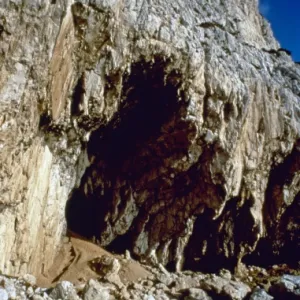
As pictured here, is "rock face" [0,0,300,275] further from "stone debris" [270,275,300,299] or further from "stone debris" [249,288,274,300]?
"stone debris" [249,288,274,300]

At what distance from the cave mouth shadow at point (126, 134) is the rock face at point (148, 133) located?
5cm

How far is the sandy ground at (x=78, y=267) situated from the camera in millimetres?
11852

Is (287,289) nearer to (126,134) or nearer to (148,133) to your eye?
(148,133)

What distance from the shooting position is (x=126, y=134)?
49.8 feet

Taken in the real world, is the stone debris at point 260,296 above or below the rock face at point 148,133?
below

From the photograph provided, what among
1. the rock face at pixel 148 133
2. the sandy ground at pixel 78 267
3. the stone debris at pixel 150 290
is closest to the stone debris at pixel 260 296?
the stone debris at pixel 150 290

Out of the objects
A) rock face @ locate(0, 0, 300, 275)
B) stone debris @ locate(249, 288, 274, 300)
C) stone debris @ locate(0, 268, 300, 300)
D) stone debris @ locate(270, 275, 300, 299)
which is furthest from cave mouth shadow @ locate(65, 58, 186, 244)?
stone debris @ locate(270, 275, 300, 299)

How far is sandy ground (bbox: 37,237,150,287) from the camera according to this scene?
38.9ft

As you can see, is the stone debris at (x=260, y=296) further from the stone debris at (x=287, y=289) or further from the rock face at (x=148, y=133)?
the rock face at (x=148, y=133)

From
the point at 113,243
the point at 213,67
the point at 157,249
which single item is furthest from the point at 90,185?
the point at 213,67

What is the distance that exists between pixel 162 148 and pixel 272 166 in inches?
185

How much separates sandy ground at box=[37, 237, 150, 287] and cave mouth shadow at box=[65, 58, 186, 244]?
154cm

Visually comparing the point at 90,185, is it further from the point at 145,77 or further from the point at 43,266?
the point at 145,77

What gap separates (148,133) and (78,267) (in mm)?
5392
